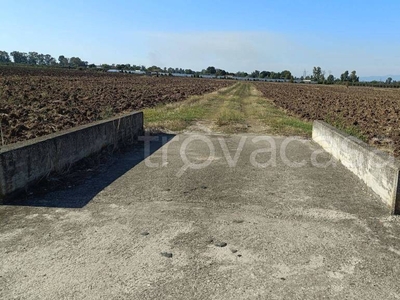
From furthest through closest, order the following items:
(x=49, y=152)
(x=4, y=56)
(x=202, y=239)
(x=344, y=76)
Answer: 1. (x=4, y=56)
2. (x=344, y=76)
3. (x=49, y=152)
4. (x=202, y=239)

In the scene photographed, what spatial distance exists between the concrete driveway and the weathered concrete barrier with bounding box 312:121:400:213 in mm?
166

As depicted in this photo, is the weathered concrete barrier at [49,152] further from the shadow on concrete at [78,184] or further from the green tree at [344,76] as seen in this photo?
the green tree at [344,76]

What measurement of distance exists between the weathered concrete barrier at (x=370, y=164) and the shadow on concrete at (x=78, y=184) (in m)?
4.20

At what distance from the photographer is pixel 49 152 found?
5.99 m

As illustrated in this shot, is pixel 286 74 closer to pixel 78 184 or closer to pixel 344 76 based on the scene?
pixel 344 76

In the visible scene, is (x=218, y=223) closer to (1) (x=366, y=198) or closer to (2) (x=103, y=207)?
(2) (x=103, y=207)

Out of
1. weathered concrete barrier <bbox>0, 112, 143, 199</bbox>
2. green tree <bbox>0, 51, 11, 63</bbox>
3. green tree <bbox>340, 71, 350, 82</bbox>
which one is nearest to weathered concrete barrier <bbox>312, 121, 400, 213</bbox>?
weathered concrete barrier <bbox>0, 112, 143, 199</bbox>

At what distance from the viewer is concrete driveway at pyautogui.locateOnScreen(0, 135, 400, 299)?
3.12m

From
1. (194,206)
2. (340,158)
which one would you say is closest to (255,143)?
(340,158)

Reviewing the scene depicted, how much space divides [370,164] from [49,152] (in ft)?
17.1

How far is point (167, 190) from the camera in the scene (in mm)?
5840

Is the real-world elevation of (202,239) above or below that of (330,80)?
below

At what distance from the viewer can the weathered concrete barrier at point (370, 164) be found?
5000mm


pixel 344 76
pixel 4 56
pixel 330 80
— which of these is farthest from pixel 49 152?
pixel 4 56
